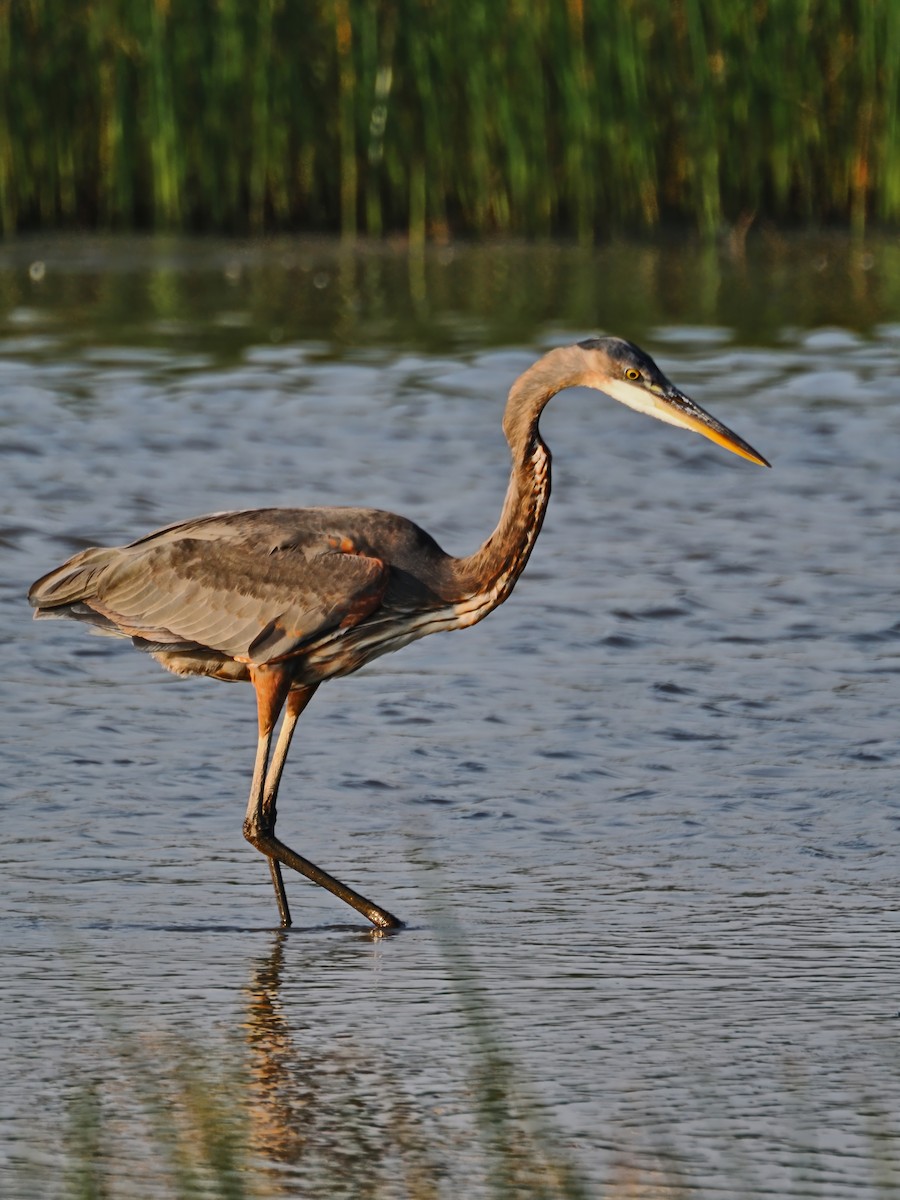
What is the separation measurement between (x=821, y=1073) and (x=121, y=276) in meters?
11.4

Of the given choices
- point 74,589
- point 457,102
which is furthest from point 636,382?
point 457,102

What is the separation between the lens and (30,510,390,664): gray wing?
538 centimetres

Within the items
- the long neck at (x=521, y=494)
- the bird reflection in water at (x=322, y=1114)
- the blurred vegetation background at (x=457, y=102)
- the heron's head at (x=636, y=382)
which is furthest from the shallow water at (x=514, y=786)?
Answer: the blurred vegetation background at (x=457, y=102)

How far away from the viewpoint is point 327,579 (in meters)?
5.38

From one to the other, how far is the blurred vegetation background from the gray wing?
357 inches

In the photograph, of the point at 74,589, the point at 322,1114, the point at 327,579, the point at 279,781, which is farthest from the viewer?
the point at 74,589

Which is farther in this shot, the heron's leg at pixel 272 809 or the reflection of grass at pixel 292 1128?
the heron's leg at pixel 272 809

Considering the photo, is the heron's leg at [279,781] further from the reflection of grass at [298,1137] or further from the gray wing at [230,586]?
the reflection of grass at [298,1137]

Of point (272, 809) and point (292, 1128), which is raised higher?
point (272, 809)

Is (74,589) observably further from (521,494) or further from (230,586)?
(521,494)

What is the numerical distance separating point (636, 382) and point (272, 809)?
1302 millimetres

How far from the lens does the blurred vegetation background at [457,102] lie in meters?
14.5

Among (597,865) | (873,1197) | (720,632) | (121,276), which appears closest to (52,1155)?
(873,1197)

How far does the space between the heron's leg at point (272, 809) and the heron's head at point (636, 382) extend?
1.03m
